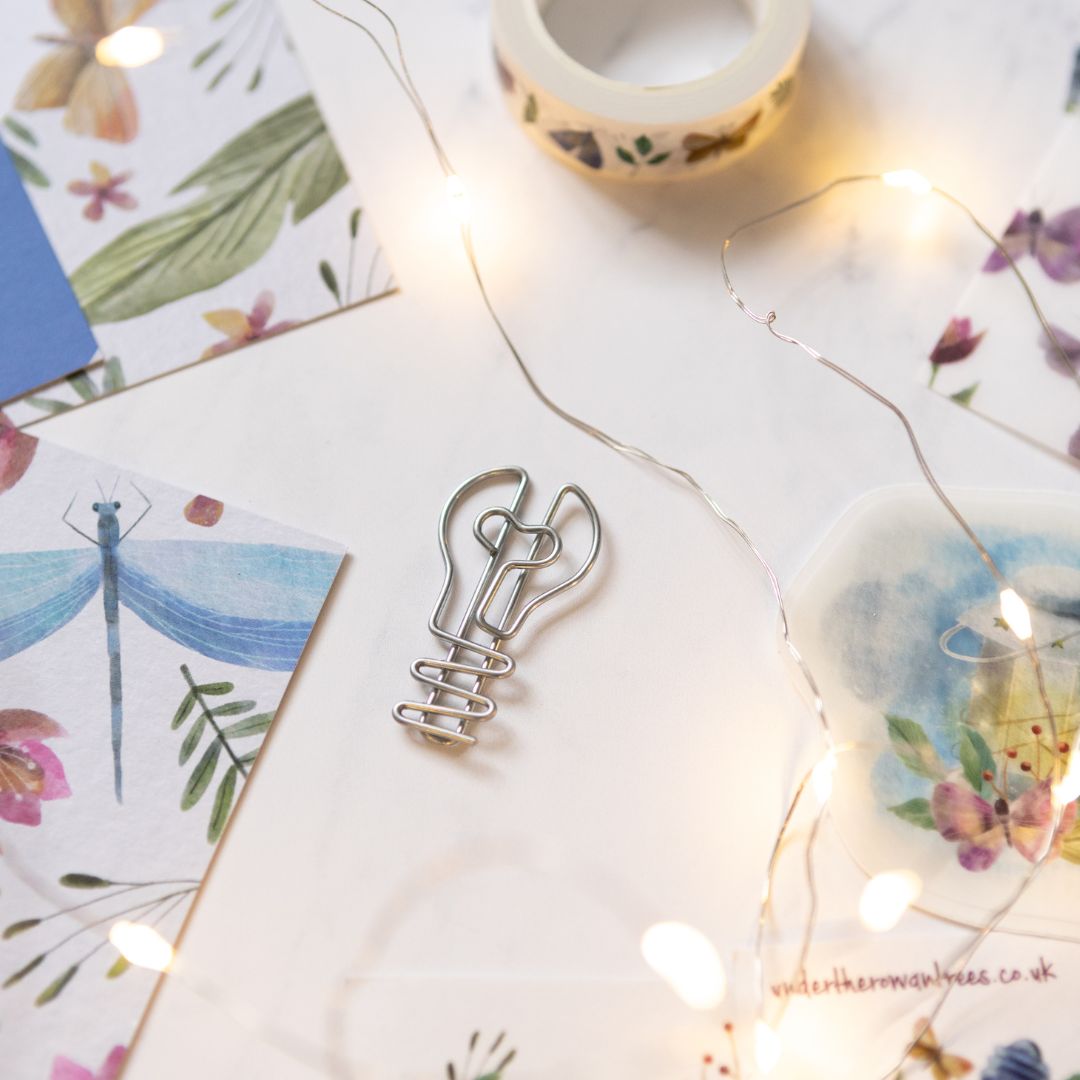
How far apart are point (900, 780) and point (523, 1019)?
26 cm

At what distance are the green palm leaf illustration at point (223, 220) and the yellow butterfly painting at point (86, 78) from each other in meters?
0.07

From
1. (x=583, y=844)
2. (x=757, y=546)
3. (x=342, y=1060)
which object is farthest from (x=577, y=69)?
(x=342, y=1060)

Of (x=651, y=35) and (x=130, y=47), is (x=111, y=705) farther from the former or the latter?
(x=651, y=35)

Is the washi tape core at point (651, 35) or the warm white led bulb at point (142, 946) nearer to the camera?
the warm white led bulb at point (142, 946)

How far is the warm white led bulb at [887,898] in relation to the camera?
64 cm

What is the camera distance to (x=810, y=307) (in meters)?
0.72

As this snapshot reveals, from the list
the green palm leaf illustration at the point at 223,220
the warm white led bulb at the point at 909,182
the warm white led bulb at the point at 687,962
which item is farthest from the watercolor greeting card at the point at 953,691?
the green palm leaf illustration at the point at 223,220

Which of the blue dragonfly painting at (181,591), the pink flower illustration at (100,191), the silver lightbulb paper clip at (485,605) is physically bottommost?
the blue dragonfly painting at (181,591)

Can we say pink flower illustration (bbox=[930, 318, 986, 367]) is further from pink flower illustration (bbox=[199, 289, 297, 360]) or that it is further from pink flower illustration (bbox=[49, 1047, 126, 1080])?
→ pink flower illustration (bbox=[49, 1047, 126, 1080])

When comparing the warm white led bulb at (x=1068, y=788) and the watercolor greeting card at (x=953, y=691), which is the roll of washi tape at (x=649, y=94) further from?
the warm white led bulb at (x=1068, y=788)

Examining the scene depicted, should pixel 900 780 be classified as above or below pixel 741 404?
below

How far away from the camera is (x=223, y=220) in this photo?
2.38ft

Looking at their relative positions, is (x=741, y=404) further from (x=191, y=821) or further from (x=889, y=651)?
(x=191, y=821)

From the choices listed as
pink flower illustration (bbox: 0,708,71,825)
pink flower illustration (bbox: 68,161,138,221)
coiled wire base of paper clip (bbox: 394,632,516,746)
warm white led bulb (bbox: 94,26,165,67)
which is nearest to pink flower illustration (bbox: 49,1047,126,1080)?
pink flower illustration (bbox: 0,708,71,825)
